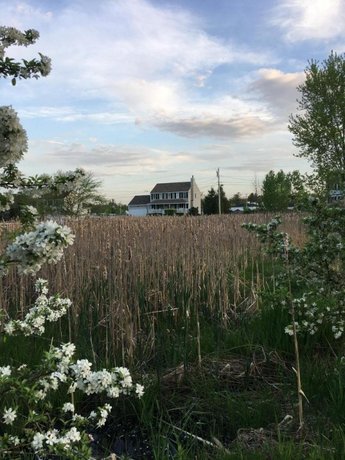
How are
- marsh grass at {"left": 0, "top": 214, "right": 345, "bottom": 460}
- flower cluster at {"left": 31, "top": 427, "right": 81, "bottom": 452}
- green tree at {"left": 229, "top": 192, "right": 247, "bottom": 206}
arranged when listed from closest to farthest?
flower cluster at {"left": 31, "top": 427, "right": 81, "bottom": 452} → marsh grass at {"left": 0, "top": 214, "right": 345, "bottom": 460} → green tree at {"left": 229, "top": 192, "right": 247, "bottom": 206}

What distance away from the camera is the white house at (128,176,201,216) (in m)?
99.1

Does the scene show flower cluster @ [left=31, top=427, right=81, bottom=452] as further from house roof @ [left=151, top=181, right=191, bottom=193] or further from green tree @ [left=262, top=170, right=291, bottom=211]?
house roof @ [left=151, top=181, right=191, bottom=193]

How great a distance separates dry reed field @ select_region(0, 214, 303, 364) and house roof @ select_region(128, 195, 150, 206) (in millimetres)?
102942

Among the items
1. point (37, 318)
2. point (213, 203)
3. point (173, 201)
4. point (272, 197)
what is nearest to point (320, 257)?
point (37, 318)

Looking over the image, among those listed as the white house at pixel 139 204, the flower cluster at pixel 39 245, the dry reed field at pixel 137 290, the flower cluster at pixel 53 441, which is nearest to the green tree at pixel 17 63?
the flower cluster at pixel 39 245

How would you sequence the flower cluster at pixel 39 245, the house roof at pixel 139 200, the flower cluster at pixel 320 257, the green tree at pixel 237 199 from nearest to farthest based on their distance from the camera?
the flower cluster at pixel 39 245 → the flower cluster at pixel 320 257 → the green tree at pixel 237 199 → the house roof at pixel 139 200

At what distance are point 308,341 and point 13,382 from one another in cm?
319

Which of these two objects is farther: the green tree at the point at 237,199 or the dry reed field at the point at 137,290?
the green tree at the point at 237,199

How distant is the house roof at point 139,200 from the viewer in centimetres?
11100

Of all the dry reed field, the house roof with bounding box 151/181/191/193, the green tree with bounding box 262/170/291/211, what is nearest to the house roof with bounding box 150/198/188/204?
the house roof with bounding box 151/181/191/193

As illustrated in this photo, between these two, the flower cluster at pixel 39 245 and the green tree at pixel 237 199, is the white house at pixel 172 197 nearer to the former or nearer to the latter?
the green tree at pixel 237 199

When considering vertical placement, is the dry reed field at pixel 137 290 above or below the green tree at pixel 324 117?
below

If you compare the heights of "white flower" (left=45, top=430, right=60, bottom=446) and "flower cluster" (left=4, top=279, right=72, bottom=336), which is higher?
"flower cluster" (left=4, top=279, right=72, bottom=336)

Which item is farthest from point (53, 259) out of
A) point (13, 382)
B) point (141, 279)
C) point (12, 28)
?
point (141, 279)
